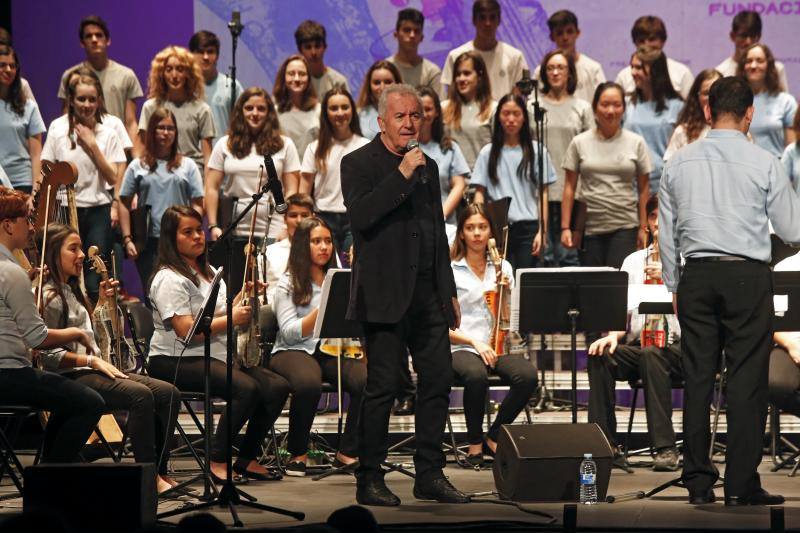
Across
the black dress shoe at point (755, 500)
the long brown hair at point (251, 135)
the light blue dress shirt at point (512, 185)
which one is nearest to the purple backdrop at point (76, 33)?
the long brown hair at point (251, 135)

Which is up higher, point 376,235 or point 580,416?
point 376,235

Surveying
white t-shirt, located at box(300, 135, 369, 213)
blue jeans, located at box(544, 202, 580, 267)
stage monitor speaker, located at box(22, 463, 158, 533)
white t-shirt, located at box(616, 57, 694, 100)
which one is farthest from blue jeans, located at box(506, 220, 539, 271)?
stage monitor speaker, located at box(22, 463, 158, 533)

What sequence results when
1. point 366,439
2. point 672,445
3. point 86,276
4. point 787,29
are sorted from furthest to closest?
1. point 787,29
2. point 86,276
3. point 672,445
4. point 366,439

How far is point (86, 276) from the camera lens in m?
8.41

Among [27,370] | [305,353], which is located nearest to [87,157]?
[305,353]

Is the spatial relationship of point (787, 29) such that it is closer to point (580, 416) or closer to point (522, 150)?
point (522, 150)

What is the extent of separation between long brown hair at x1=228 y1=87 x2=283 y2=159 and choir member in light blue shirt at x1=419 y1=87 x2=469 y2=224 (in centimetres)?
94

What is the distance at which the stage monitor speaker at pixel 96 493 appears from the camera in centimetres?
442

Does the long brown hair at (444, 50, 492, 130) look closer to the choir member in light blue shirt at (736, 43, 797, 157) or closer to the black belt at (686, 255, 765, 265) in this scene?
the choir member in light blue shirt at (736, 43, 797, 157)

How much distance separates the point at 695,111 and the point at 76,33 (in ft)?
16.9

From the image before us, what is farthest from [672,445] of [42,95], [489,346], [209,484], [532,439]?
[42,95]

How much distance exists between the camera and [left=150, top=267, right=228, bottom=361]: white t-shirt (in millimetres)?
6390

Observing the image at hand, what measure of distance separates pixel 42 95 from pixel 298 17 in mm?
2193

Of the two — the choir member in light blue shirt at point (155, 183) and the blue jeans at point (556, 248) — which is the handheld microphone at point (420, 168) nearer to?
the choir member in light blue shirt at point (155, 183)
